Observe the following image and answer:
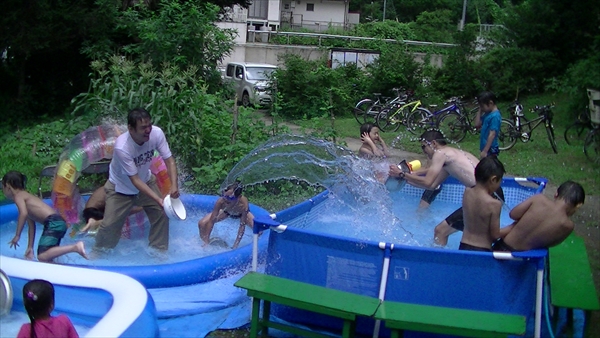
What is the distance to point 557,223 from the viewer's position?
15.8 ft

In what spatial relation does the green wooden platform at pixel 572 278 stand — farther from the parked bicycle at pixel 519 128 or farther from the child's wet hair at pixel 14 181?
the parked bicycle at pixel 519 128

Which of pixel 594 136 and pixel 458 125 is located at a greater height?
pixel 594 136

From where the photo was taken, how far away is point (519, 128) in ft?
47.8

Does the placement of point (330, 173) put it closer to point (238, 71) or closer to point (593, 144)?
point (593, 144)

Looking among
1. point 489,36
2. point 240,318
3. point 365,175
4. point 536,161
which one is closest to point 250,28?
point 489,36

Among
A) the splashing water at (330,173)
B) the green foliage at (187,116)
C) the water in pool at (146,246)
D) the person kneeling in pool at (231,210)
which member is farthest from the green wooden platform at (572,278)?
the green foliage at (187,116)

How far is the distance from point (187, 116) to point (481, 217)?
5803mm

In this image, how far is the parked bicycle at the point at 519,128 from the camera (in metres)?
14.1

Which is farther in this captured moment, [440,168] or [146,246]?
[146,246]

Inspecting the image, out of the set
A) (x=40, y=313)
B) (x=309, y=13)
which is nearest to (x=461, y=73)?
(x=40, y=313)

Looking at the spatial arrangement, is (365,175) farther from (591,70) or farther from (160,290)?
(591,70)

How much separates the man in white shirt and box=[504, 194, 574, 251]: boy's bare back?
327cm

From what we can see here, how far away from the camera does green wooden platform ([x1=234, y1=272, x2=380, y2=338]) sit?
4.47 metres

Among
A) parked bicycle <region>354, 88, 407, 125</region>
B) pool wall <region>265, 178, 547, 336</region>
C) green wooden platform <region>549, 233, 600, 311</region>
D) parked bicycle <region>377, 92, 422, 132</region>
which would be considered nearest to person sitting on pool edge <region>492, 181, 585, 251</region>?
pool wall <region>265, 178, 547, 336</region>
